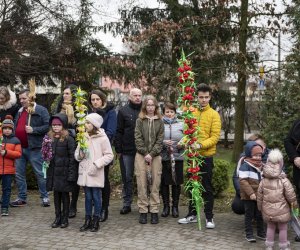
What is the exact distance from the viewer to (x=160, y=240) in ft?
20.7

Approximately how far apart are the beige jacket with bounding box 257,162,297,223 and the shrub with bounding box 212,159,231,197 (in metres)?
3.27

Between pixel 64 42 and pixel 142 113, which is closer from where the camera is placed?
pixel 142 113

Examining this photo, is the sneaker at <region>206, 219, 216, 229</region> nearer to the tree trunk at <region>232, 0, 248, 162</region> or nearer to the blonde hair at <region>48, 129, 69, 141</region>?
the blonde hair at <region>48, 129, 69, 141</region>

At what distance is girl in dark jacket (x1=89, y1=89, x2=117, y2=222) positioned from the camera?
7.31m

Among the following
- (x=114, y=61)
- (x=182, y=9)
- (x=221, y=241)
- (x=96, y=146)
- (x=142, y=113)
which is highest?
(x=182, y=9)

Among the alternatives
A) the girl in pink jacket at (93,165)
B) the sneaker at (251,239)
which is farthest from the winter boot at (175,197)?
the sneaker at (251,239)

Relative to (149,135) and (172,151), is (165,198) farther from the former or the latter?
(149,135)

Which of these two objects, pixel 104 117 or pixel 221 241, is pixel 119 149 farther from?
pixel 221 241

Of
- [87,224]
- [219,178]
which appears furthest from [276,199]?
[219,178]

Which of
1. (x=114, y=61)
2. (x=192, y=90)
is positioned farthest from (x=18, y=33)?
(x=192, y=90)

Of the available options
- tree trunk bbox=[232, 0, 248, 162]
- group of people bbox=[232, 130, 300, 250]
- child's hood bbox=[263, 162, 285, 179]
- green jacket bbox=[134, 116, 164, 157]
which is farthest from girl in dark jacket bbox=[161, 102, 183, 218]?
tree trunk bbox=[232, 0, 248, 162]

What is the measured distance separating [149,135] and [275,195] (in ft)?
6.94

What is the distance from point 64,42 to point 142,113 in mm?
8470

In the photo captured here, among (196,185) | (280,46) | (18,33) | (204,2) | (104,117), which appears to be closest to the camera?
(196,185)
